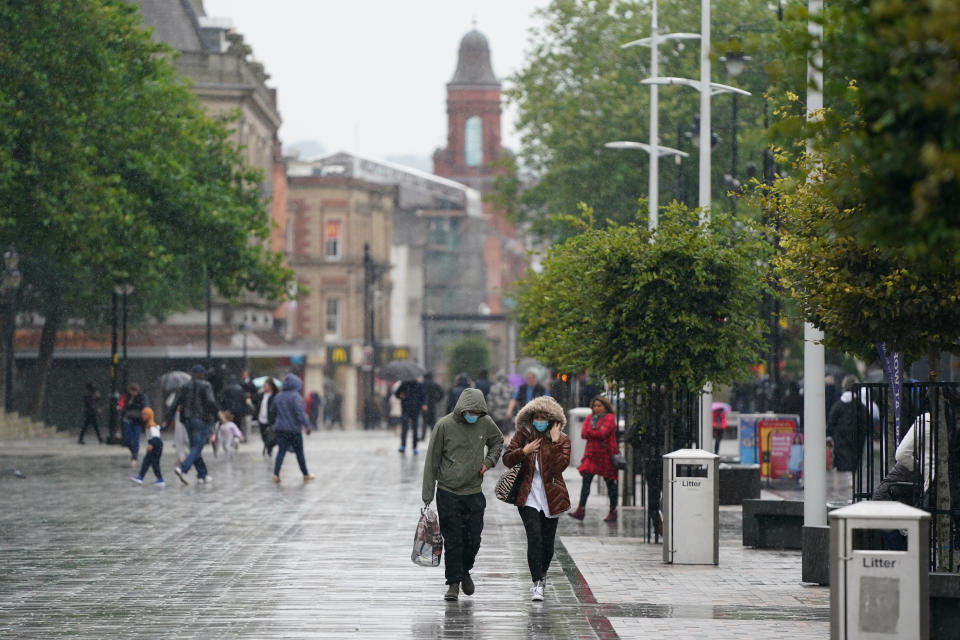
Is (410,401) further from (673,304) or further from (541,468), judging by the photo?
(541,468)

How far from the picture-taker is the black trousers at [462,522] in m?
13.7

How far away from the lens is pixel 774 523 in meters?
18.0

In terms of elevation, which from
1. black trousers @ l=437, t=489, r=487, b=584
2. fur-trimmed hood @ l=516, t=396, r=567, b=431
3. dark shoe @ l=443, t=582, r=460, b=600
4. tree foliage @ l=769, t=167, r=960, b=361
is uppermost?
tree foliage @ l=769, t=167, r=960, b=361

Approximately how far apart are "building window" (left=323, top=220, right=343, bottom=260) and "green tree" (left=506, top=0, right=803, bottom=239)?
3952cm

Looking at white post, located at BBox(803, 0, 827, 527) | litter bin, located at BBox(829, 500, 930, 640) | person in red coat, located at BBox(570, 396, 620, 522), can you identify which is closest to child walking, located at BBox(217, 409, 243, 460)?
person in red coat, located at BBox(570, 396, 620, 522)

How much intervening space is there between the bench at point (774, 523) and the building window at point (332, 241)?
8196cm

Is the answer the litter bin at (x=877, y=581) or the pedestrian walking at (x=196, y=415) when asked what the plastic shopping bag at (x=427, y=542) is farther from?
the pedestrian walking at (x=196, y=415)

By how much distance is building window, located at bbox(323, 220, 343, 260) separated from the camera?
326 feet

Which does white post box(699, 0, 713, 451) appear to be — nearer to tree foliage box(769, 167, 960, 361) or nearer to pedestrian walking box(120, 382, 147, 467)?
tree foliage box(769, 167, 960, 361)

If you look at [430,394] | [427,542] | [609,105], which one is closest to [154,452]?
[427,542]

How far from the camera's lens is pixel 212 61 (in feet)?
230

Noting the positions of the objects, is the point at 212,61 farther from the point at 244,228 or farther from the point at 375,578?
the point at 375,578

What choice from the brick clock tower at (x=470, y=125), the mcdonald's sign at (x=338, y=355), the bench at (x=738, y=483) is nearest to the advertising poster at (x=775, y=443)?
the bench at (x=738, y=483)

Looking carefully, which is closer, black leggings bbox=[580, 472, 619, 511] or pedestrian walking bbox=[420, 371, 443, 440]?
black leggings bbox=[580, 472, 619, 511]
